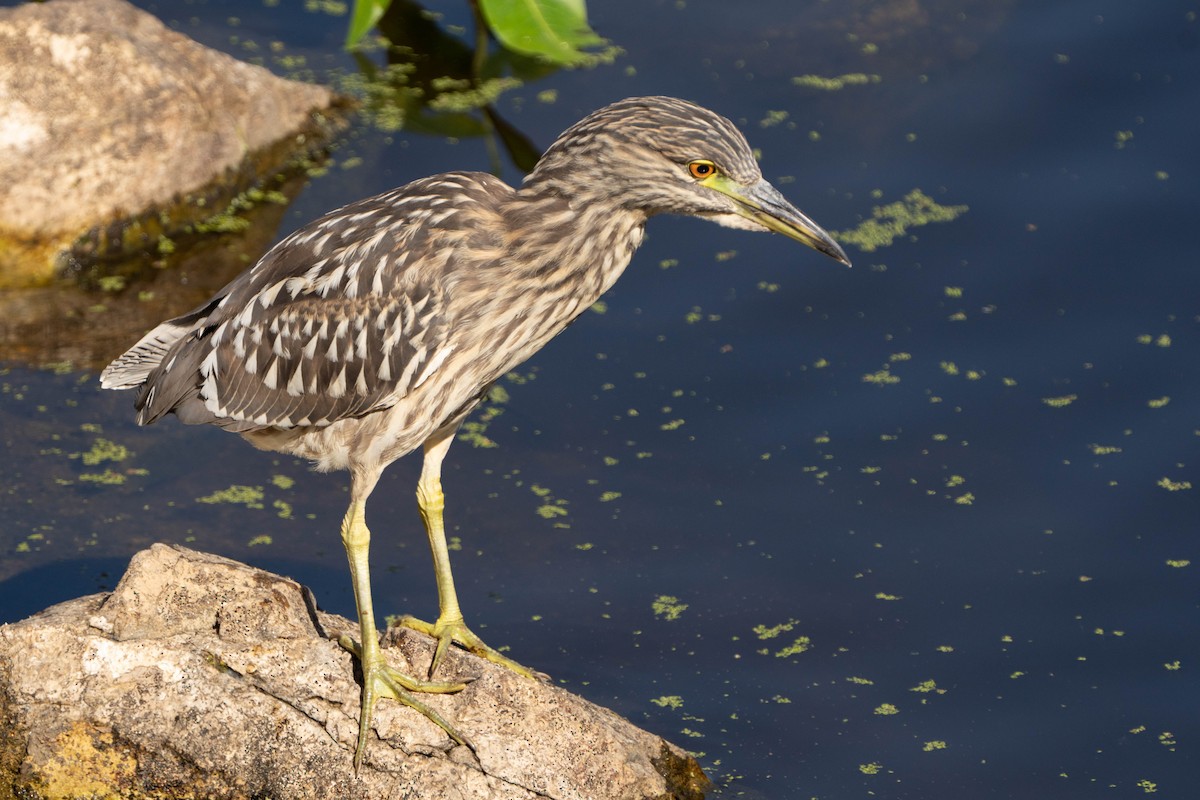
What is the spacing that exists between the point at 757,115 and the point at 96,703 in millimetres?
5183

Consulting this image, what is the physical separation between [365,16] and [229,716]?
5.41 m

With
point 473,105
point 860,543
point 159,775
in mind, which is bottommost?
point 159,775

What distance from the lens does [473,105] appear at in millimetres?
8750

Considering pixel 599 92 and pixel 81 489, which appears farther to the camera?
pixel 599 92

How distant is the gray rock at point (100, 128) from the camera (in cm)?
753

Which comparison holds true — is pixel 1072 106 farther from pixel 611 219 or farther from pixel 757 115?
pixel 611 219

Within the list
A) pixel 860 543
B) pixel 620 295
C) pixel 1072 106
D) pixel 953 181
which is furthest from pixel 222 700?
pixel 1072 106

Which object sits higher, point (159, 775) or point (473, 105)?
point (473, 105)

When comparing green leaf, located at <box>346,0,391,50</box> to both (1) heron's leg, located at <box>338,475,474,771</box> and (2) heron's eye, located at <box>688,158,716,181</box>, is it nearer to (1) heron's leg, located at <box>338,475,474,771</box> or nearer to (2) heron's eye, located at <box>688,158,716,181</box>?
(1) heron's leg, located at <box>338,475,474,771</box>

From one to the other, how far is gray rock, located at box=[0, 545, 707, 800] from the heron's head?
1.48 meters

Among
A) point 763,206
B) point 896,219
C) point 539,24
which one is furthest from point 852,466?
point 539,24

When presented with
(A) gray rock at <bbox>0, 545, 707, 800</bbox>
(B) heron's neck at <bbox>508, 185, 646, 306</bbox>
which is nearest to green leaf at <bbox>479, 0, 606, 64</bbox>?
(B) heron's neck at <bbox>508, 185, 646, 306</bbox>

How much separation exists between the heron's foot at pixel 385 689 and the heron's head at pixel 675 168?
1493mm

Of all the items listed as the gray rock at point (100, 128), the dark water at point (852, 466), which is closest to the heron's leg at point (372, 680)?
the dark water at point (852, 466)
